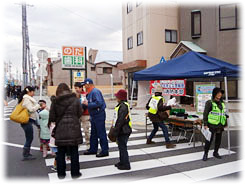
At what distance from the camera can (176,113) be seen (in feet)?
23.6

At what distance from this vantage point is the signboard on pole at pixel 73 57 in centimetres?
1326

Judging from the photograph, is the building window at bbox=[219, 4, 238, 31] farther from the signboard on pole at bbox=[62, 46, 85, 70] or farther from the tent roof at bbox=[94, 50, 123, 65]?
the tent roof at bbox=[94, 50, 123, 65]

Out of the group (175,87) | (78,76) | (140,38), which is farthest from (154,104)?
(140,38)

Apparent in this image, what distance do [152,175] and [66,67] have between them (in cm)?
1029

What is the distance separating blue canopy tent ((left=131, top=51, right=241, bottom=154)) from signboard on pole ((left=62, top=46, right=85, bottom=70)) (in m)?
6.34

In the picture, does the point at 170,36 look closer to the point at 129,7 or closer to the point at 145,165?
the point at 129,7

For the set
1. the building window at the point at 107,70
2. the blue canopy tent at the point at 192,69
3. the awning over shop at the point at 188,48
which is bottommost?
the blue canopy tent at the point at 192,69

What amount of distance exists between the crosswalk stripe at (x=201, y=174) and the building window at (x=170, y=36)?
537 inches

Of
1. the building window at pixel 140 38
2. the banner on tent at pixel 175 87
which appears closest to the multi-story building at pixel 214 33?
the building window at pixel 140 38

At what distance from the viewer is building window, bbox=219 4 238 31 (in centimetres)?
1342

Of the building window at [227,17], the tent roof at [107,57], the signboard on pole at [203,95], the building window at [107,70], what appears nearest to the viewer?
the signboard on pole at [203,95]

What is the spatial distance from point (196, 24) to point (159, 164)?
44.1 ft

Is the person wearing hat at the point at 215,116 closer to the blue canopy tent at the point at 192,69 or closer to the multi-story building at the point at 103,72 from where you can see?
the blue canopy tent at the point at 192,69

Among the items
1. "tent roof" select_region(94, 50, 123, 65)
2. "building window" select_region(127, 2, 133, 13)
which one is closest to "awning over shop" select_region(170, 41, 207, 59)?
"building window" select_region(127, 2, 133, 13)
